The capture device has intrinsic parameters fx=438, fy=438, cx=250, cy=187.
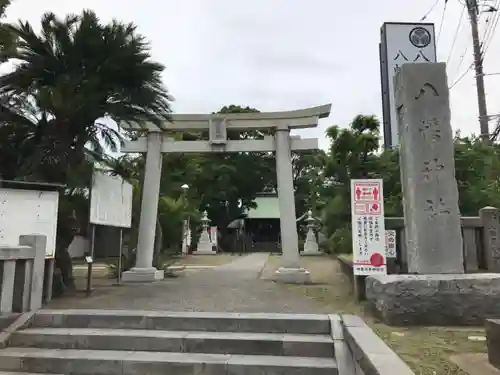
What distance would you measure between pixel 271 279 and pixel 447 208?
614 centimetres

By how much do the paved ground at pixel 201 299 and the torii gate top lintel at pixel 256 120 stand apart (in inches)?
165

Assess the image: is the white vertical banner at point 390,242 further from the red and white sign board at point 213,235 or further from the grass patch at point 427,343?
the red and white sign board at point 213,235

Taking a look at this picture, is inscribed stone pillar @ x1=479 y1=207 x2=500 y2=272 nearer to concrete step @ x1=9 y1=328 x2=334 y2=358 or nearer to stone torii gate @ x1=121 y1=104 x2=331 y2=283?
stone torii gate @ x1=121 y1=104 x2=331 y2=283

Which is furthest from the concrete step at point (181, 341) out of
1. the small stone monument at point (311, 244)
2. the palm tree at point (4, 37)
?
the small stone monument at point (311, 244)

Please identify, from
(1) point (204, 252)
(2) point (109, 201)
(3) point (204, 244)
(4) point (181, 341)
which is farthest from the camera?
(3) point (204, 244)

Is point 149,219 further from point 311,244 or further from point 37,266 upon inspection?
point 311,244

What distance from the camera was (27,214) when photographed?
7184 millimetres

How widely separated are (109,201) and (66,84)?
2617 mm

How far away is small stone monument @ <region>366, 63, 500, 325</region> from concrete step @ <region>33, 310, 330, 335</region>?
1.11 m

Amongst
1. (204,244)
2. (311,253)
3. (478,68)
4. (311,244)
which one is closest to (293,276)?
(478,68)

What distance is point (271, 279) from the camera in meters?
11.8

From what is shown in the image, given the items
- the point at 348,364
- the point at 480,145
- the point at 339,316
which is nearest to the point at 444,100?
the point at 339,316

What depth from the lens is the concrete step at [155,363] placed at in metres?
4.89

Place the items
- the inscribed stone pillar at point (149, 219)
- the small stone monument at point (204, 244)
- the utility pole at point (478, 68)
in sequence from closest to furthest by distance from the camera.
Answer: the inscribed stone pillar at point (149, 219) < the utility pole at point (478, 68) < the small stone monument at point (204, 244)
